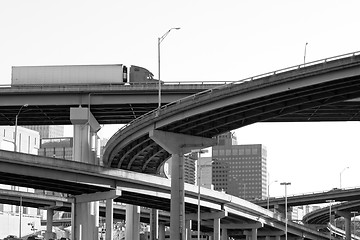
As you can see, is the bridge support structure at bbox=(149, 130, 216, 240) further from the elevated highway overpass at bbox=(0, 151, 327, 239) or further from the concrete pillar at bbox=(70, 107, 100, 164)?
the concrete pillar at bbox=(70, 107, 100, 164)

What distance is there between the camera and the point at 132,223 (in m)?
111

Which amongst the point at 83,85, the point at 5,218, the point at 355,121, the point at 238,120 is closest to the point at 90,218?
the point at 83,85

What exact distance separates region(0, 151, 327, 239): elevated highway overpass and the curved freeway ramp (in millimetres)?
4779

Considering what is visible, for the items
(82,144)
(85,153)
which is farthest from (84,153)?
(82,144)

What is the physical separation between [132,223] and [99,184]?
30.6m

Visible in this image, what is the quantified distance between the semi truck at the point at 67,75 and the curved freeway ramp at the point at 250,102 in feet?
27.3

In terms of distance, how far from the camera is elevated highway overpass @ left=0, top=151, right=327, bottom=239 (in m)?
72.6

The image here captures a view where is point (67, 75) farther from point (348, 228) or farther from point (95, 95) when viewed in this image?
point (348, 228)

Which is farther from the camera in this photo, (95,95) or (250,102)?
(95,95)

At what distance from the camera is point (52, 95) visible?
93812mm

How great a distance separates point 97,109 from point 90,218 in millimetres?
13300

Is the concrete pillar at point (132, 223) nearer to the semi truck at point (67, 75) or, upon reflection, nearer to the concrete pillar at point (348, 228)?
the semi truck at point (67, 75)

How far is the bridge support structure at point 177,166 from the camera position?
8250 cm

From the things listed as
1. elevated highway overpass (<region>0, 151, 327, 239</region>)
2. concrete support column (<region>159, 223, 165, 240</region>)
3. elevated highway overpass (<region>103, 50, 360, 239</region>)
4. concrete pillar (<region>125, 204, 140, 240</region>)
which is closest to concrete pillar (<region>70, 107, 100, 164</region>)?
elevated highway overpass (<region>103, 50, 360, 239</region>)
